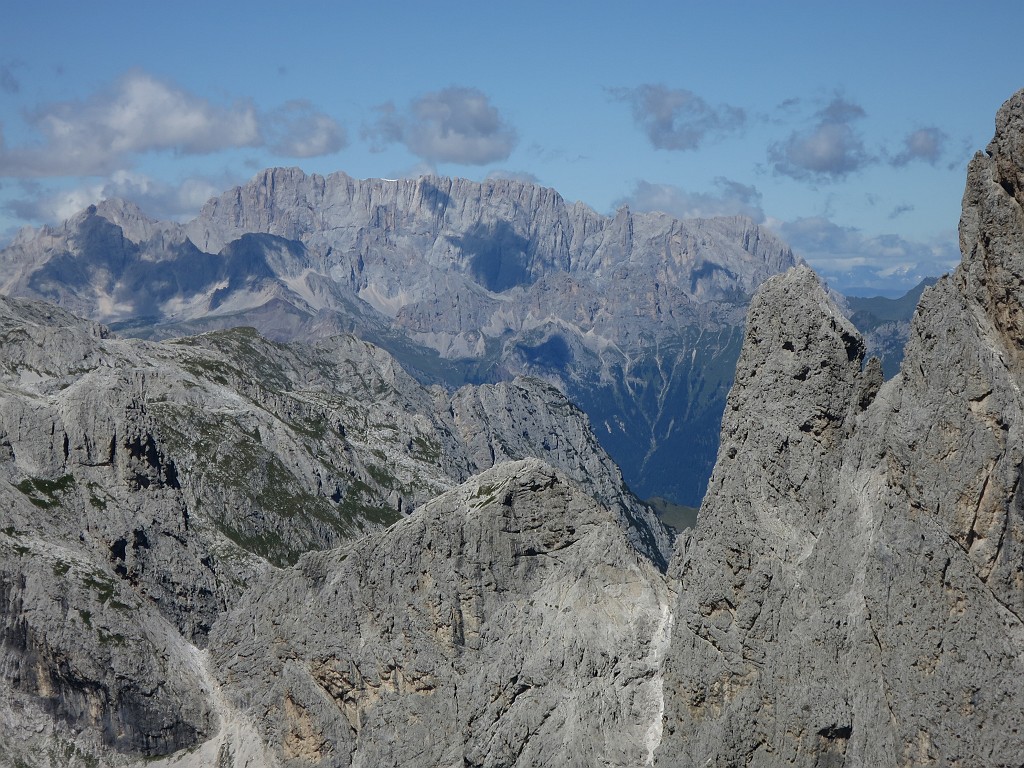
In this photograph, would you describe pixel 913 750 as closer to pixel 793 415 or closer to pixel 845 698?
pixel 845 698

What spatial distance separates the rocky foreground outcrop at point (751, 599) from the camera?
138 feet

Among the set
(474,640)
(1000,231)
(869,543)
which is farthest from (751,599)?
(474,640)

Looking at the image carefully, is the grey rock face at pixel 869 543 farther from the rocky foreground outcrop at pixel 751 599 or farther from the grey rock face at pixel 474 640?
the grey rock face at pixel 474 640

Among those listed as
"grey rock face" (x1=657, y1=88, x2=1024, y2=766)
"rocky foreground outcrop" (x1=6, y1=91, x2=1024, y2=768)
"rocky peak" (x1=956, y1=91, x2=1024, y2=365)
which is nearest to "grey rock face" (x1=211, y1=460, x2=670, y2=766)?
"rocky foreground outcrop" (x1=6, y1=91, x2=1024, y2=768)

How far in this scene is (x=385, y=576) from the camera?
7494 cm

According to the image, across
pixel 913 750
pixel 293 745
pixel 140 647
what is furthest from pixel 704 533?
pixel 140 647

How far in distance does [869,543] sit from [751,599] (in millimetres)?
7236

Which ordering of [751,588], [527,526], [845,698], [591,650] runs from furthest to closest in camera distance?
[527,526] < [591,650] < [751,588] < [845,698]

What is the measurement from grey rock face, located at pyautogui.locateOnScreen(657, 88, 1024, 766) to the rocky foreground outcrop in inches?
3.8

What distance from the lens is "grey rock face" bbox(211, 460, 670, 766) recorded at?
198 feet

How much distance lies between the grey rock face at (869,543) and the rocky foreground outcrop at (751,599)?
0.10 metres

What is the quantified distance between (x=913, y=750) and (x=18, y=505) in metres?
95.8

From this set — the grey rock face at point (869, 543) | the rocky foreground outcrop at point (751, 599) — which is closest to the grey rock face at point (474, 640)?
the rocky foreground outcrop at point (751, 599)

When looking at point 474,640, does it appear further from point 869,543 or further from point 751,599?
point 869,543
